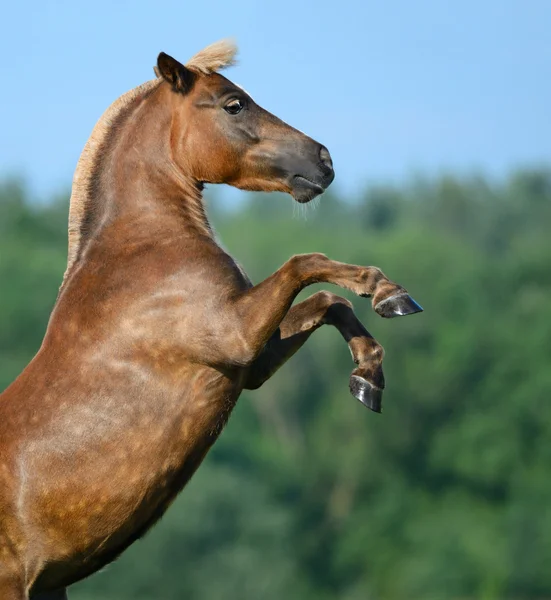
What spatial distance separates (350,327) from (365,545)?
71395 mm

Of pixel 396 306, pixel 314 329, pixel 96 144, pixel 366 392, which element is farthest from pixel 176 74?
pixel 366 392

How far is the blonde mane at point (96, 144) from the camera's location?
28.3ft

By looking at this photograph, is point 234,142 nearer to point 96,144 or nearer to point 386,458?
point 96,144

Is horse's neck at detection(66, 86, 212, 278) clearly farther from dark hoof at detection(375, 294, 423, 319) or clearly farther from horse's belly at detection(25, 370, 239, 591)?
dark hoof at detection(375, 294, 423, 319)

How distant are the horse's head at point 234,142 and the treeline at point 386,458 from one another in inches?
2095

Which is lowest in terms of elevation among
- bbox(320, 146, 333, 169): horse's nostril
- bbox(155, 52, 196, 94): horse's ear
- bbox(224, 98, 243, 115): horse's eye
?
bbox(320, 146, 333, 169): horse's nostril

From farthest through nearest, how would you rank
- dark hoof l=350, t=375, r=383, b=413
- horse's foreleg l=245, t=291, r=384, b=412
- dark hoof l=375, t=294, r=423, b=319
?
horse's foreleg l=245, t=291, r=384, b=412, dark hoof l=350, t=375, r=383, b=413, dark hoof l=375, t=294, r=423, b=319

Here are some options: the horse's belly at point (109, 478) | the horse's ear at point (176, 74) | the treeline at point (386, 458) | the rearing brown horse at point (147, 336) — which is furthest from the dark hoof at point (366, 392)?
the treeline at point (386, 458)

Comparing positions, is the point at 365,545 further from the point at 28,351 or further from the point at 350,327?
the point at 350,327

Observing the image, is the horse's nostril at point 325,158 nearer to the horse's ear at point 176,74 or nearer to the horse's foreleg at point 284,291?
the horse's foreleg at point 284,291

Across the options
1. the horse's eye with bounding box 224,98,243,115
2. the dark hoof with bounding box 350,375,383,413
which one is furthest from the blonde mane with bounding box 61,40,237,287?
the dark hoof with bounding box 350,375,383,413

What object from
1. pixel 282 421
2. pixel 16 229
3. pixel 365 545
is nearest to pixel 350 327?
pixel 365 545

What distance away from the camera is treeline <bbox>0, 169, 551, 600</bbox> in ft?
214

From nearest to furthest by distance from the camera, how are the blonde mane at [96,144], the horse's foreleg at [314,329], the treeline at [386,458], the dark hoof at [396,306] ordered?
the dark hoof at [396,306] → the horse's foreleg at [314,329] → the blonde mane at [96,144] → the treeline at [386,458]
